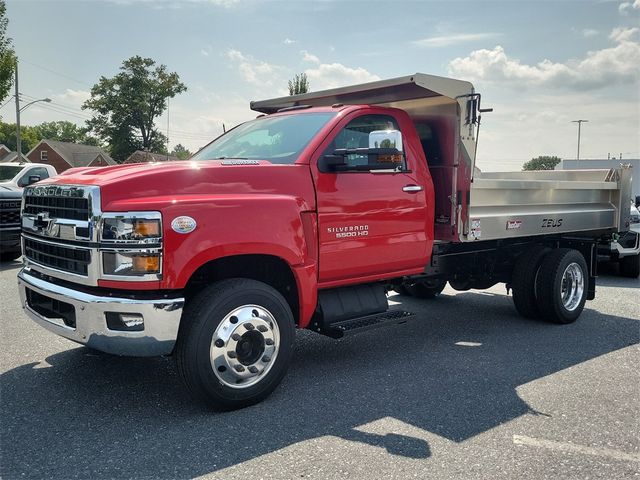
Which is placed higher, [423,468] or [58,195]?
[58,195]

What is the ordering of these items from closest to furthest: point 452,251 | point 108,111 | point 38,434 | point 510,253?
point 38,434, point 452,251, point 510,253, point 108,111

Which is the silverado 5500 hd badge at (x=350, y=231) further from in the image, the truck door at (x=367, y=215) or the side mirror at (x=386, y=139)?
the side mirror at (x=386, y=139)

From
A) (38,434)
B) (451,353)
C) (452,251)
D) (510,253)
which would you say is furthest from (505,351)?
(38,434)

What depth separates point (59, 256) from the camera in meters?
4.04

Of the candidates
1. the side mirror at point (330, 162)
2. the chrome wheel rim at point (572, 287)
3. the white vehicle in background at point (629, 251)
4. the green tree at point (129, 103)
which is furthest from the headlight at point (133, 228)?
the green tree at point (129, 103)

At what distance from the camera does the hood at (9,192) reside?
11.0 meters

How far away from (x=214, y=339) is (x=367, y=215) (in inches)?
66.2

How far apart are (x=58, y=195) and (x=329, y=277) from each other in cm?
209

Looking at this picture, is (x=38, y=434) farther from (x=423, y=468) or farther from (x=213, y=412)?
(x=423, y=468)

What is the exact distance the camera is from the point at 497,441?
3.61m

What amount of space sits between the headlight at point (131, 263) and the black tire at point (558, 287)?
4.74 m

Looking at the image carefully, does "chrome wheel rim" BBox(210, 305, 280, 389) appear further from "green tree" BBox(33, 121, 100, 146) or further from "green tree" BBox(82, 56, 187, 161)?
"green tree" BBox(33, 121, 100, 146)

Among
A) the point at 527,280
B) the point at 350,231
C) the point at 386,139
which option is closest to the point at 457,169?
the point at 386,139

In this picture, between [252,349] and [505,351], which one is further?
[505,351]
